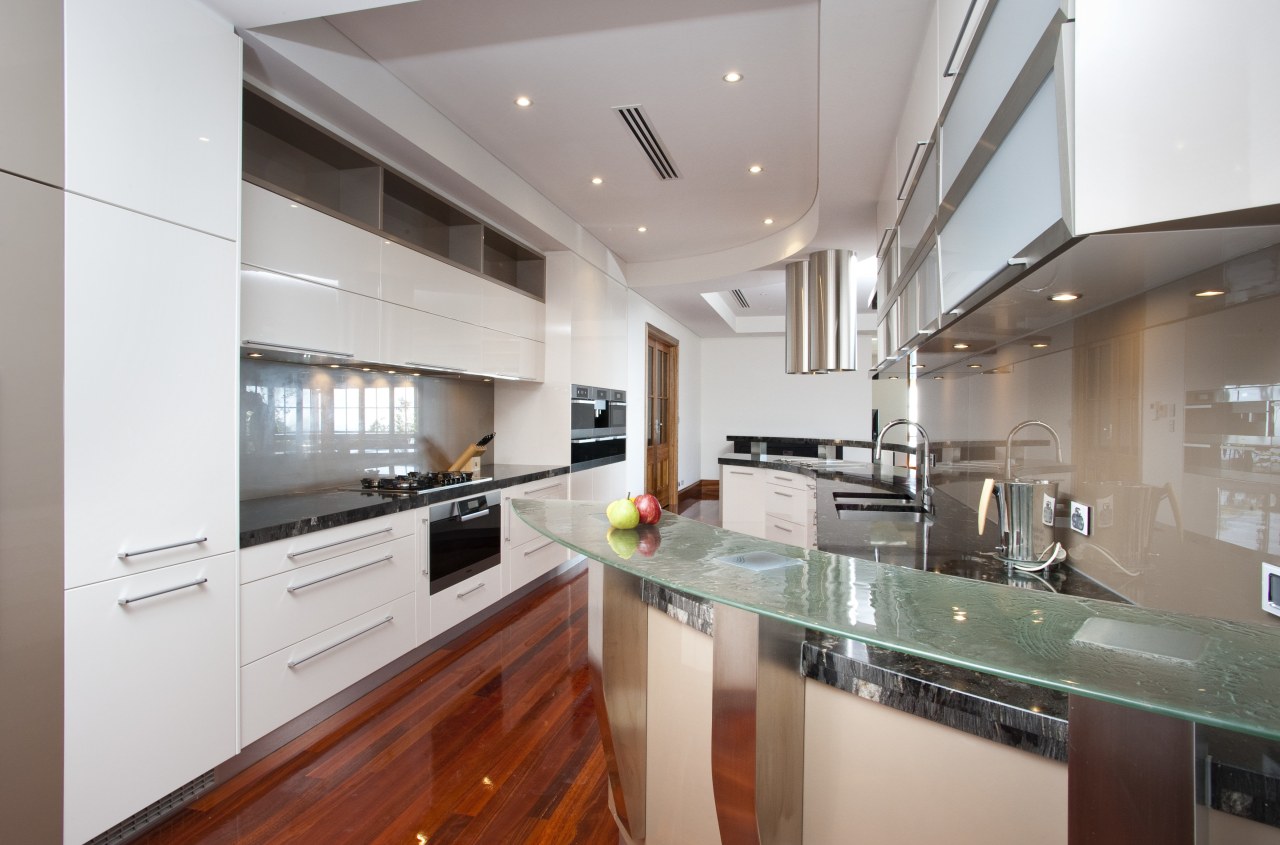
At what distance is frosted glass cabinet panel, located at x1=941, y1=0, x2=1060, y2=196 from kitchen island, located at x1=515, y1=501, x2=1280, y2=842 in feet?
2.78

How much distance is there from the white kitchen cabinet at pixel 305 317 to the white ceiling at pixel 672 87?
879 millimetres

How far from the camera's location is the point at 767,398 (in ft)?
33.9

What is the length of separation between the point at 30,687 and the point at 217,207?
1432 mm

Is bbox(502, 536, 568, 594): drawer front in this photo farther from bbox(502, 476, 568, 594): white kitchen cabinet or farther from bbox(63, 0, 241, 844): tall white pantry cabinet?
bbox(63, 0, 241, 844): tall white pantry cabinet

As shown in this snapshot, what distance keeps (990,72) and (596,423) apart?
170 inches

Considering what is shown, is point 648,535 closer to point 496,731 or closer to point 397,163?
point 496,731

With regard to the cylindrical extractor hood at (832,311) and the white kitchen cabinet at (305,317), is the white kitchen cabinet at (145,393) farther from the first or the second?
the cylindrical extractor hood at (832,311)

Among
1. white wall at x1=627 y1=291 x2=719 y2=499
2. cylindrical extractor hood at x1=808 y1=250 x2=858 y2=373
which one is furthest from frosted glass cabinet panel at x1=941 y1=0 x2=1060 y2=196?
white wall at x1=627 y1=291 x2=719 y2=499

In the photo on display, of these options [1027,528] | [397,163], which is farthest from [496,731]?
[397,163]

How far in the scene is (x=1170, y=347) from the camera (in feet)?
4.11

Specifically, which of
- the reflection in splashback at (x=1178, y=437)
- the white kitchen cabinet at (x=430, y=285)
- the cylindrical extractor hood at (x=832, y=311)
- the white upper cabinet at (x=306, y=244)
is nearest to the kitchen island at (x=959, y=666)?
the reflection in splashback at (x=1178, y=437)

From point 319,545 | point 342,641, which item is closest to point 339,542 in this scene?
point 319,545

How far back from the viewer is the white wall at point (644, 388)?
641 cm

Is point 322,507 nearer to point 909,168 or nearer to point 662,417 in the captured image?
point 909,168
